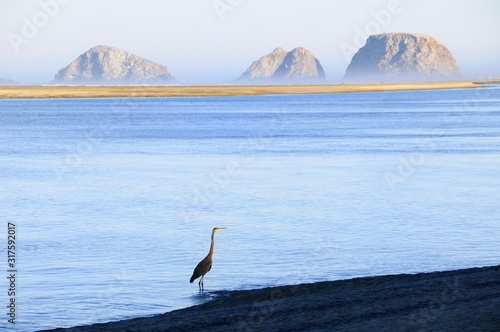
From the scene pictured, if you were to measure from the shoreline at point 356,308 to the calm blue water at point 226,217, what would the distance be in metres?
1.78

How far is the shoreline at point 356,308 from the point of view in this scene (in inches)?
512

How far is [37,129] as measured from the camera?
316 ft

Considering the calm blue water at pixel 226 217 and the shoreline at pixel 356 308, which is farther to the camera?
the calm blue water at pixel 226 217

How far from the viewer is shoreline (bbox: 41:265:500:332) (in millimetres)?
13016

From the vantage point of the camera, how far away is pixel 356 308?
48.1ft

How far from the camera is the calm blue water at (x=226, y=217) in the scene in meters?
20.4

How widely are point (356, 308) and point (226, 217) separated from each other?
16.0 meters

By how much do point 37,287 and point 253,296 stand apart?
539 centimetres

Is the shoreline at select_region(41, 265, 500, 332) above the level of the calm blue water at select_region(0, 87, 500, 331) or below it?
above

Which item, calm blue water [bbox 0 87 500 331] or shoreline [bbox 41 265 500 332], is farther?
calm blue water [bbox 0 87 500 331]

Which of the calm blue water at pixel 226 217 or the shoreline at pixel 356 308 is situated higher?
the shoreline at pixel 356 308

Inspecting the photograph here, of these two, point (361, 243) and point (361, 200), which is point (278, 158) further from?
point (361, 243)

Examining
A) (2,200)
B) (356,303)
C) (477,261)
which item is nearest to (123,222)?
(2,200)

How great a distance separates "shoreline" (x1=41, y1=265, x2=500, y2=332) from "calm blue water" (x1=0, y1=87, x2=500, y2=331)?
1.78 meters
